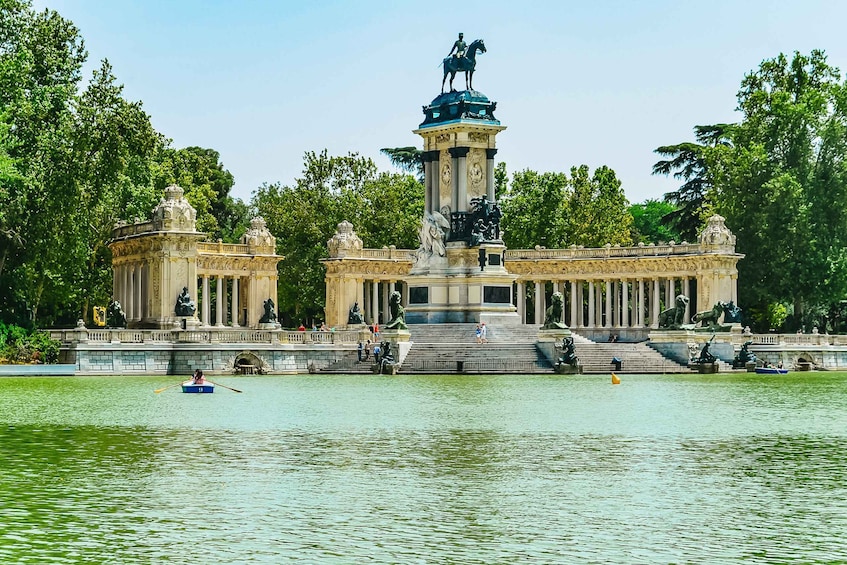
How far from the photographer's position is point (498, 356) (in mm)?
63781

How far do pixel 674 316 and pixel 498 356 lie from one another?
10433 mm

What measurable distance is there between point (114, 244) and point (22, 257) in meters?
7.34

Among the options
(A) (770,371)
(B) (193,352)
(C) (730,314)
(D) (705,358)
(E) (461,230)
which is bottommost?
(A) (770,371)

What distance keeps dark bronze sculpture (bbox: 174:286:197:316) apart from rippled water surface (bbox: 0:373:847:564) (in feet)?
95.4

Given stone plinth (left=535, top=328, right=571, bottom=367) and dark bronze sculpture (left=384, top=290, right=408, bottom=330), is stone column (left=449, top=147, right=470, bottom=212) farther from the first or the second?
stone plinth (left=535, top=328, right=571, bottom=367)

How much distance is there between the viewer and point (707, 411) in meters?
37.5

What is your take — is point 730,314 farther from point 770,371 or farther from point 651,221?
point 651,221

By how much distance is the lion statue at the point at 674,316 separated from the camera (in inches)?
2731

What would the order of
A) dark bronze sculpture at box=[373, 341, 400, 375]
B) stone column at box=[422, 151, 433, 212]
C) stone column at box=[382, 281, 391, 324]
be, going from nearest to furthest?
dark bronze sculpture at box=[373, 341, 400, 375] < stone column at box=[422, 151, 433, 212] < stone column at box=[382, 281, 391, 324]

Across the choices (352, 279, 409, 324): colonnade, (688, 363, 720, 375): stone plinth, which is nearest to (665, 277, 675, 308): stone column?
(352, 279, 409, 324): colonnade

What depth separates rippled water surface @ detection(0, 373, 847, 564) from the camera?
16812 mm

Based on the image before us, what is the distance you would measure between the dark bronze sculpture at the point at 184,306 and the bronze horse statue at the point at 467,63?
1759cm

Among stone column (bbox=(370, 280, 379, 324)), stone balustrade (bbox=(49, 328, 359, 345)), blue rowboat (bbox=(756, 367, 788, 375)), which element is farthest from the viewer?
stone column (bbox=(370, 280, 379, 324))

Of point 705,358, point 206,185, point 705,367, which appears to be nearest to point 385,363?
point 705,367
